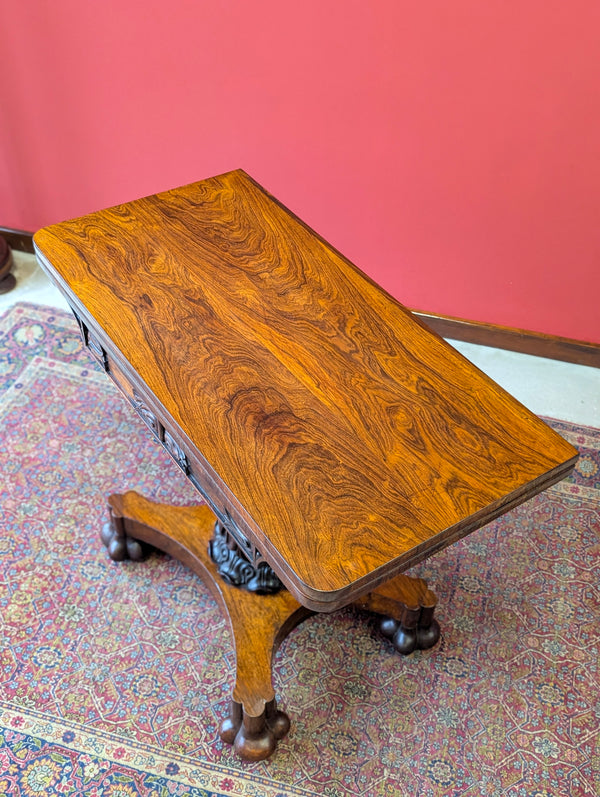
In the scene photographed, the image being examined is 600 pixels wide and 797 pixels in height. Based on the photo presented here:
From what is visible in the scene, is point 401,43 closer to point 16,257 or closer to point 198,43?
point 198,43

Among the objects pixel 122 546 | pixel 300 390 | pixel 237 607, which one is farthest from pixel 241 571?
pixel 300 390

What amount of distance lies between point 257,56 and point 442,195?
0.77 m

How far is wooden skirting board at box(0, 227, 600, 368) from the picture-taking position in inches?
131

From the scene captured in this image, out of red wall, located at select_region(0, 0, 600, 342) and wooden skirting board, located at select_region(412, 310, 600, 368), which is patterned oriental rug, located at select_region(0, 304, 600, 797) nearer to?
wooden skirting board, located at select_region(412, 310, 600, 368)

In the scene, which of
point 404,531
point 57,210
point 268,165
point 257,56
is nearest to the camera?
point 404,531

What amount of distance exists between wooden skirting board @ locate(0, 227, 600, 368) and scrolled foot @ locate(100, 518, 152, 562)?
53.8 inches

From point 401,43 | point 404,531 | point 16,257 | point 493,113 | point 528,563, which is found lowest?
point 528,563

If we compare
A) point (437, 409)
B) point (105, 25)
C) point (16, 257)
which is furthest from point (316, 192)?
point (437, 409)

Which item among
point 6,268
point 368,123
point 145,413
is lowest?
point 6,268

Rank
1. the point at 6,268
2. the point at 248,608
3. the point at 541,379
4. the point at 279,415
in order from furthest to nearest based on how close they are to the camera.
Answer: the point at 6,268 → the point at 541,379 → the point at 248,608 → the point at 279,415

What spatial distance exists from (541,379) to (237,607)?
5.06 ft

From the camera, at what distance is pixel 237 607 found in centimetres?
233

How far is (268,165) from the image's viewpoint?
3201 millimetres

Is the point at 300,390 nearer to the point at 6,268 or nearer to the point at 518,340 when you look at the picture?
the point at 518,340
